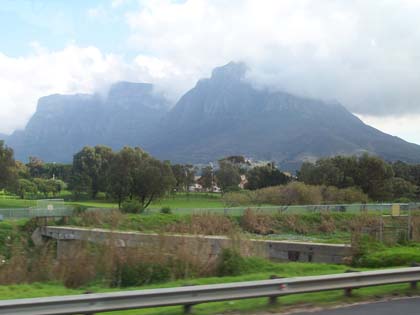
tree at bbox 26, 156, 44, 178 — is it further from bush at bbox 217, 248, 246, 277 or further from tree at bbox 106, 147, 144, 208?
bush at bbox 217, 248, 246, 277

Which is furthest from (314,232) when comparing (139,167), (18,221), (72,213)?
(139,167)

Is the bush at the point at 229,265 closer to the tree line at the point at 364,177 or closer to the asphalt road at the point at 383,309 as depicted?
the asphalt road at the point at 383,309

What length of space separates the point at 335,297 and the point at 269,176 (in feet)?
330

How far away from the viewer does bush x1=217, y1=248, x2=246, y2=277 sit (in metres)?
12.4

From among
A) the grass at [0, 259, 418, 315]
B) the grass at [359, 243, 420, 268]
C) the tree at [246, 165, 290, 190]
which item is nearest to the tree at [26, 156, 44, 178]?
the tree at [246, 165, 290, 190]

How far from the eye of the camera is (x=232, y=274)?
40.5ft

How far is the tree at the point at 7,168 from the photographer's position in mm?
78438

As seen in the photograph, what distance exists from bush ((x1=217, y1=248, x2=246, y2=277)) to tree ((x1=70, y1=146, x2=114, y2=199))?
9047cm

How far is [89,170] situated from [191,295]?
99.5m

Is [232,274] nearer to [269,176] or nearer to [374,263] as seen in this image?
[374,263]

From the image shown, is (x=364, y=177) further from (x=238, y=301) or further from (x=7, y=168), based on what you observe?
(x=238, y=301)

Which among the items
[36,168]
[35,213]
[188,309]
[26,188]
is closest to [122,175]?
[35,213]

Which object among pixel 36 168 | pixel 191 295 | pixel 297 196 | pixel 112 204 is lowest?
pixel 112 204

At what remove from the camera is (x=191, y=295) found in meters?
8.17
